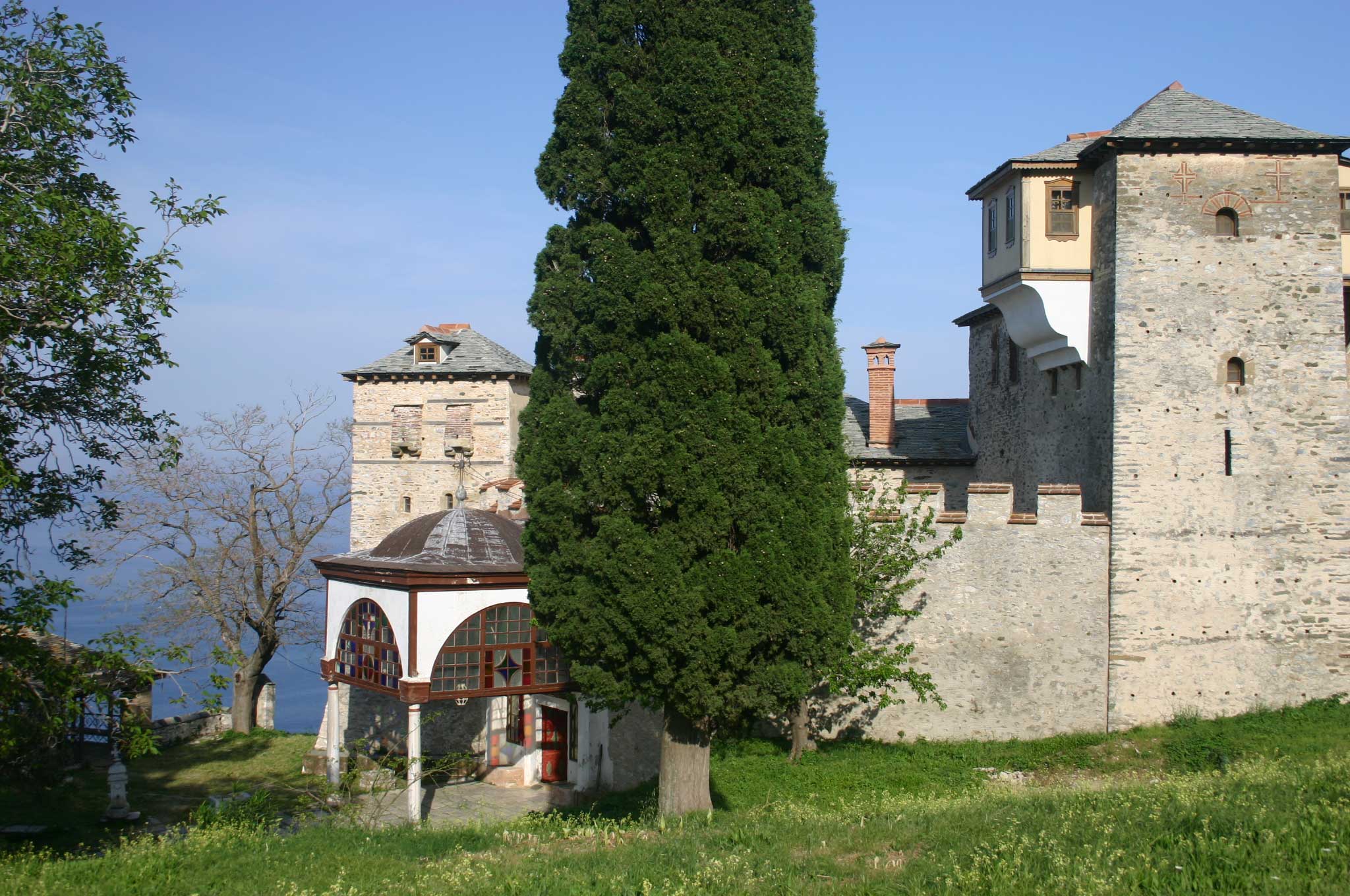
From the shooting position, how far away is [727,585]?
40.3ft

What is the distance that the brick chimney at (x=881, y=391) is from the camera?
2431cm

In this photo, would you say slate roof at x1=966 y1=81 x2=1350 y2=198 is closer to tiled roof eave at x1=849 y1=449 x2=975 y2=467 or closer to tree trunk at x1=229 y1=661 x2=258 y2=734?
tiled roof eave at x1=849 y1=449 x2=975 y2=467

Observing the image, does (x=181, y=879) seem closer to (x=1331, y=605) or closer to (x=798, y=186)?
(x=798, y=186)

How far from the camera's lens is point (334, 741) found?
Answer: 727 inches

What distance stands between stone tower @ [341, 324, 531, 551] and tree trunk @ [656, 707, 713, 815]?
1424 centimetres

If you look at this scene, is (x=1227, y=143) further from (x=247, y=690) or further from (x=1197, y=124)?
(x=247, y=690)

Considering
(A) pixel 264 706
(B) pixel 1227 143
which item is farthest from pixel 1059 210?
(A) pixel 264 706

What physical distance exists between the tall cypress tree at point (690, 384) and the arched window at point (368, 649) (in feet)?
12.5

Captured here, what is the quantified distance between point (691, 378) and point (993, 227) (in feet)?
32.7

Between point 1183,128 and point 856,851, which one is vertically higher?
point 1183,128

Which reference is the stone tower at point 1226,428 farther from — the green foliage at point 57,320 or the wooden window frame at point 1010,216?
the green foliage at point 57,320

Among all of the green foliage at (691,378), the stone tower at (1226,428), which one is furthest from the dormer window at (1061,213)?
the green foliage at (691,378)

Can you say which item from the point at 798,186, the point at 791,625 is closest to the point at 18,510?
the point at 791,625

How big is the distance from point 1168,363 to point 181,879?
15306 millimetres
